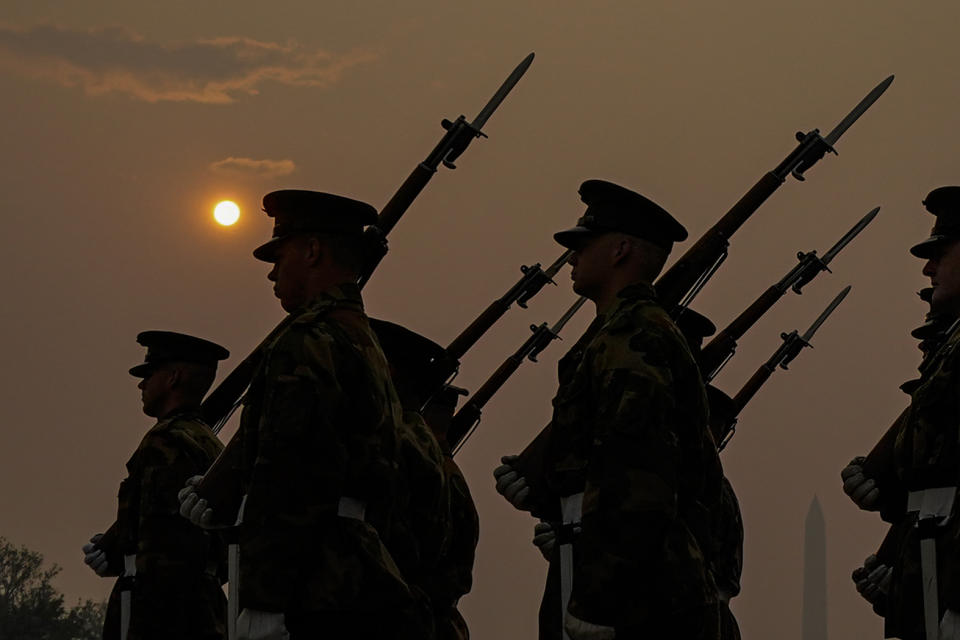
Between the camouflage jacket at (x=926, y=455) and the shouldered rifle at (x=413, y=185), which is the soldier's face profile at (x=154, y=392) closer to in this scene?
the shouldered rifle at (x=413, y=185)

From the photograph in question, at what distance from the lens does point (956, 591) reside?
7.14 metres

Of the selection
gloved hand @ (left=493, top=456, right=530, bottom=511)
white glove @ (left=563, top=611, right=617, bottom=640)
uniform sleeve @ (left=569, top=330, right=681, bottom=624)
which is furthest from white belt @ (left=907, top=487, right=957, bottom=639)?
gloved hand @ (left=493, top=456, right=530, bottom=511)

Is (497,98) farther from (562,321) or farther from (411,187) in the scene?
(562,321)

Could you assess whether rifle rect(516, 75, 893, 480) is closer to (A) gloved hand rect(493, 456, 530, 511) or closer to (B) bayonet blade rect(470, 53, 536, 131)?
(A) gloved hand rect(493, 456, 530, 511)

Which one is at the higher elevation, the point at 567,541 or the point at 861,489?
the point at 861,489

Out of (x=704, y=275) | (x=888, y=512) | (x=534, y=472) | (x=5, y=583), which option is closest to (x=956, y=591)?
(x=888, y=512)

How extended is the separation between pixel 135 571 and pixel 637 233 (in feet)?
15.8

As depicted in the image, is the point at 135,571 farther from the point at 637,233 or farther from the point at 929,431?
the point at 929,431

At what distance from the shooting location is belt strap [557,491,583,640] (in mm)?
8016

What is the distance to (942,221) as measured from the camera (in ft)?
28.5

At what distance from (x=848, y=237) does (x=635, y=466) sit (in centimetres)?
761

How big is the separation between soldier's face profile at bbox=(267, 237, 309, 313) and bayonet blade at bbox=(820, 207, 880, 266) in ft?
22.9

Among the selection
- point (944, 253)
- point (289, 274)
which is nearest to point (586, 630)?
point (289, 274)

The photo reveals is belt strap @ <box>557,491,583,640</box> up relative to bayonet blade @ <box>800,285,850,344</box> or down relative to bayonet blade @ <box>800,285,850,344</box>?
down
